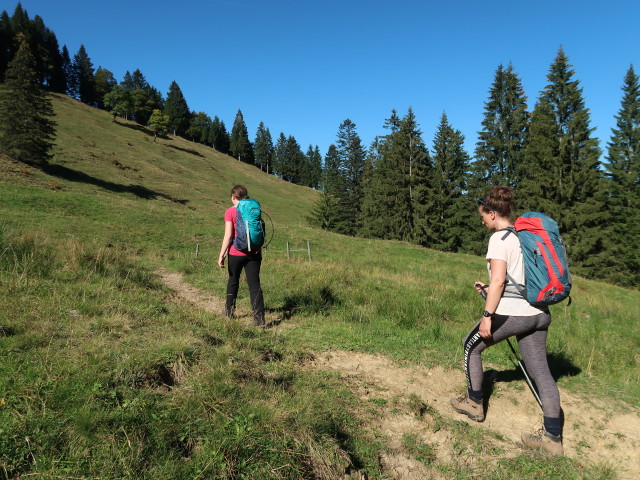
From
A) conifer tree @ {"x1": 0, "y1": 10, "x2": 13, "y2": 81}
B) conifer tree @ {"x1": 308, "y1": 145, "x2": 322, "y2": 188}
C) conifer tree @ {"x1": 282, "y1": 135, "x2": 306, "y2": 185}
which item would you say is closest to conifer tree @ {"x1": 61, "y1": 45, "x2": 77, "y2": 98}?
conifer tree @ {"x1": 0, "y1": 10, "x2": 13, "y2": 81}

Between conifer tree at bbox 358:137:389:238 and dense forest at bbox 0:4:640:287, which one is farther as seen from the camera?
conifer tree at bbox 358:137:389:238

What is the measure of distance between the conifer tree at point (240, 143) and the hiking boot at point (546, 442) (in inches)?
3793

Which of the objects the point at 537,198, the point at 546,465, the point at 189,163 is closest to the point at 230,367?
the point at 546,465

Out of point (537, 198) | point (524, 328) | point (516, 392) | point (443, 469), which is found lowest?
point (443, 469)

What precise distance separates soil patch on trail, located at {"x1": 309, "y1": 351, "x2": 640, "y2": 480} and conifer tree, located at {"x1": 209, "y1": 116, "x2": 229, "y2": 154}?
9629cm

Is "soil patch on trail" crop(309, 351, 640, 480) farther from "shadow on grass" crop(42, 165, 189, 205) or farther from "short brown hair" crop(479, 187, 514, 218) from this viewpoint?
"shadow on grass" crop(42, 165, 189, 205)

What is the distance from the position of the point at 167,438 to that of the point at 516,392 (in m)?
3.78

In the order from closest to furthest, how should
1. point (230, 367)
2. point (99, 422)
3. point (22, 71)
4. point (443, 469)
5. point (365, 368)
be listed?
1. point (99, 422)
2. point (443, 469)
3. point (230, 367)
4. point (365, 368)
5. point (22, 71)

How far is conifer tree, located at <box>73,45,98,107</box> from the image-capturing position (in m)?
85.6

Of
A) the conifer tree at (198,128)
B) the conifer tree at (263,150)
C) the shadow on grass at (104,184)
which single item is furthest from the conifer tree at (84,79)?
the shadow on grass at (104,184)

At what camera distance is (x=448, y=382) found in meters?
4.23

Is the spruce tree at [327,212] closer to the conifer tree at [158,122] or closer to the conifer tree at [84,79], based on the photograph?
the conifer tree at [158,122]

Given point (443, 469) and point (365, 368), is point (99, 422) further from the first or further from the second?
point (365, 368)

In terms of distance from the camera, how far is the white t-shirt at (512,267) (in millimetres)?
3102
